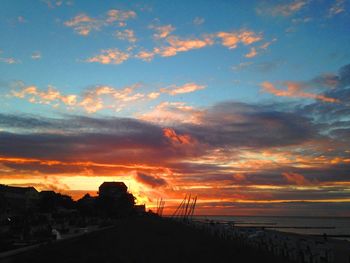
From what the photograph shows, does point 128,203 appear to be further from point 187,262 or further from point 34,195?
point 187,262

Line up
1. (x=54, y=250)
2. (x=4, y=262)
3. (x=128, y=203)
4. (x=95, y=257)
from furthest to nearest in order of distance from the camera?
1. (x=128, y=203)
2. (x=54, y=250)
3. (x=95, y=257)
4. (x=4, y=262)

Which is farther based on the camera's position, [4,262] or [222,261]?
[222,261]

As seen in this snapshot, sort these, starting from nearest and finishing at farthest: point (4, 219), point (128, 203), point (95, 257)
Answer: point (95, 257), point (4, 219), point (128, 203)

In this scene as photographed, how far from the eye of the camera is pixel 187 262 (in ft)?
91.5

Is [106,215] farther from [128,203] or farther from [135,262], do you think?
[135,262]

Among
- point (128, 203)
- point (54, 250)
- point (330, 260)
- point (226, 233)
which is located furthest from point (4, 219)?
point (128, 203)

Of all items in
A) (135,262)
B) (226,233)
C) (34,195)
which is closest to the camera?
(135,262)

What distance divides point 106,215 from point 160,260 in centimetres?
11387

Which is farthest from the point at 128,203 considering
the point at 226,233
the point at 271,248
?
the point at 271,248

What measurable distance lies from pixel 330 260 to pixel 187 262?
976cm

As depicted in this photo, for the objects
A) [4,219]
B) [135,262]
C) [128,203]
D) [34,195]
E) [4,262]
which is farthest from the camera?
[128,203]

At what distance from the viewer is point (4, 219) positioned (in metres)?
74.6

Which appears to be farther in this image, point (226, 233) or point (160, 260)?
point (226, 233)

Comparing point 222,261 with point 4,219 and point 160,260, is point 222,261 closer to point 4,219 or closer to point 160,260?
point 160,260
